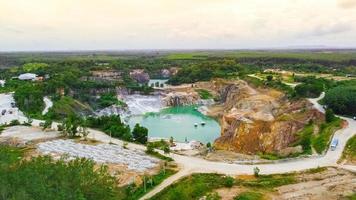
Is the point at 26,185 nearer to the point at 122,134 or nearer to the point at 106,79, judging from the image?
the point at 122,134

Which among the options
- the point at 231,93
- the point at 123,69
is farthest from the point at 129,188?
the point at 123,69

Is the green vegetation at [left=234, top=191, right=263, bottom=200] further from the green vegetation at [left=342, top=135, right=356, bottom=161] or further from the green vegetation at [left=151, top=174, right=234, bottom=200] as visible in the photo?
the green vegetation at [left=342, top=135, right=356, bottom=161]

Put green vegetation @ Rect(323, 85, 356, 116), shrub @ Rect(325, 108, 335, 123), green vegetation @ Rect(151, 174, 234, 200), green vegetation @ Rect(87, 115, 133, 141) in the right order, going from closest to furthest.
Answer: green vegetation @ Rect(151, 174, 234, 200) < green vegetation @ Rect(87, 115, 133, 141) < shrub @ Rect(325, 108, 335, 123) < green vegetation @ Rect(323, 85, 356, 116)

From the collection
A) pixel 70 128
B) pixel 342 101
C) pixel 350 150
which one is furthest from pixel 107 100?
pixel 350 150

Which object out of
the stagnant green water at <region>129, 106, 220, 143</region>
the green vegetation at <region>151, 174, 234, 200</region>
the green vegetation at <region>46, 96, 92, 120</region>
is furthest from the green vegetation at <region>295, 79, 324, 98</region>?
the green vegetation at <region>151, 174, 234, 200</region>

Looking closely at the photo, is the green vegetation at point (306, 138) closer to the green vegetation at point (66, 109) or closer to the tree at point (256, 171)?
the tree at point (256, 171)

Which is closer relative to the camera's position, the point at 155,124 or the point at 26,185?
the point at 26,185

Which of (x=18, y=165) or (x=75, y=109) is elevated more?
(x=18, y=165)
